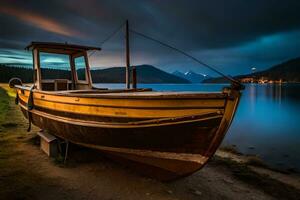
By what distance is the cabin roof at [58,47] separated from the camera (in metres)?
8.69

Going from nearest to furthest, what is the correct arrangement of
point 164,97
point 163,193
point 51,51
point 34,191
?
point 164,97 < point 34,191 < point 163,193 < point 51,51

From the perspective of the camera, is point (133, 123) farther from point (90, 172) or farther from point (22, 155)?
point (22, 155)

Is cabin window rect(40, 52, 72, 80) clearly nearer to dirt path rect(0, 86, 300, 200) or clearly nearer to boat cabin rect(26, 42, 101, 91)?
boat cabin rect(26, 42, 101, 91)

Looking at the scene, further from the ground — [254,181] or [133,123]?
[133,123]

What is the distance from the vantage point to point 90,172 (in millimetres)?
6371

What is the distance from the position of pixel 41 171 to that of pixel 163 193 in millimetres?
3323

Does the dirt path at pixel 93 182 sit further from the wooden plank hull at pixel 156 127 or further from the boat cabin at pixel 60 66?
the boat cabin at pixel 60 66

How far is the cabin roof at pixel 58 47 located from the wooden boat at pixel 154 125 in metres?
2.96

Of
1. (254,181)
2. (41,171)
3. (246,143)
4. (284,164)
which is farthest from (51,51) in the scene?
(246,143)

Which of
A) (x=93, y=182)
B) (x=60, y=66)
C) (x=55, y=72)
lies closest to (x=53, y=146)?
(x=93, y=182)

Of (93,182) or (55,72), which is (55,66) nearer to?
(55,72)

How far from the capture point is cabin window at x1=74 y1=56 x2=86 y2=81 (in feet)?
33.2

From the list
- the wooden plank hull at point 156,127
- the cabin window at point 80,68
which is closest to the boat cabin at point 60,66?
the cabin window at point 80,68

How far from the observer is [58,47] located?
919 cm
